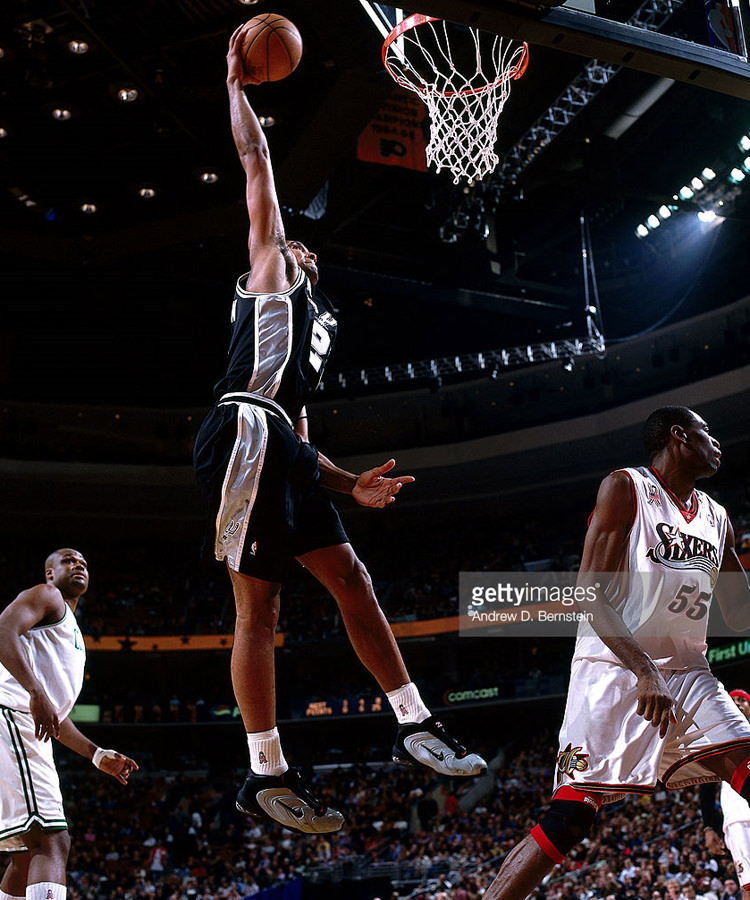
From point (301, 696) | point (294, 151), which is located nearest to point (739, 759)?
point (294, 151)

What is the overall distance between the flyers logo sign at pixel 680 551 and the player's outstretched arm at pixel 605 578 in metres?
0.16

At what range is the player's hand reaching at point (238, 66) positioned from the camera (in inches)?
161

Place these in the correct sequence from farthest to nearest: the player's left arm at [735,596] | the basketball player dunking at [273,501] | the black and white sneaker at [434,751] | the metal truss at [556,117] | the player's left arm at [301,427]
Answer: the metal truss at [556,117]
the player's left arm at [735,596]
the player's left arm at [301,427]
the basketball player dunking at [273,501]
the black and white sneaker at [434,751]

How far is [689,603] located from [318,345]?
6.88ft

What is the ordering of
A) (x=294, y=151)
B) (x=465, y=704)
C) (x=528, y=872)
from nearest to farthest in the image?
(x=528, y=872), (x=294, y=151), (x=465, y=704)

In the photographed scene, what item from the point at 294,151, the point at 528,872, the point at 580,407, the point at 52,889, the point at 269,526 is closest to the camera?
the point at 269,526

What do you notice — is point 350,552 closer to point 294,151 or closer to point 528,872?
point 528,872

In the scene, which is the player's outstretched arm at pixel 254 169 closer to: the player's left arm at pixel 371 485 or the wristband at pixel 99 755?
the player's left arm at pixel 371 485

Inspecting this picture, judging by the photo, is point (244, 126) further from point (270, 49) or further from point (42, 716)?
point (42, 716)

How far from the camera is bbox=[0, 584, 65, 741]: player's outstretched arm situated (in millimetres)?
4410

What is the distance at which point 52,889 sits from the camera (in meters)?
4.43

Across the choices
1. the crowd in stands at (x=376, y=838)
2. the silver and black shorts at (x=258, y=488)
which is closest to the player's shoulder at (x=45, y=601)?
the silver and black shorts at (x=258, y=488)

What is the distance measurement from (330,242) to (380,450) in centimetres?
856

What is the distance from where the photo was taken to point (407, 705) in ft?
12.1
